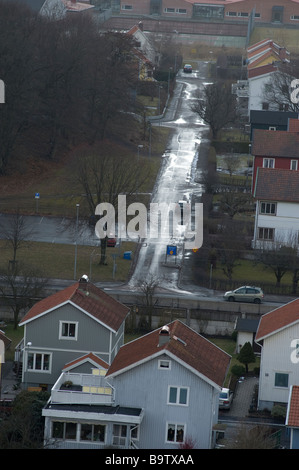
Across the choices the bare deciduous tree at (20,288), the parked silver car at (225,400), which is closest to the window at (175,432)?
the parked silver car at (225,400)

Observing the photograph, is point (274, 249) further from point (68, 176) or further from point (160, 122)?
point (160, 122)

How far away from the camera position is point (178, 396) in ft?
93.6

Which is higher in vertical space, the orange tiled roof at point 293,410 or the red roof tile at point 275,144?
the red roof tile at point 275,144

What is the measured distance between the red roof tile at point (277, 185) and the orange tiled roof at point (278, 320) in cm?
1489

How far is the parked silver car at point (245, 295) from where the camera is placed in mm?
43906

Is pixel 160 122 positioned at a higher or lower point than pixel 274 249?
higher

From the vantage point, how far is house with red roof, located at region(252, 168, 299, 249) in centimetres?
4944

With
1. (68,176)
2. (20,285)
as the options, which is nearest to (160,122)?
(68,176)

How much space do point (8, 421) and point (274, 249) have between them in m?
22.0

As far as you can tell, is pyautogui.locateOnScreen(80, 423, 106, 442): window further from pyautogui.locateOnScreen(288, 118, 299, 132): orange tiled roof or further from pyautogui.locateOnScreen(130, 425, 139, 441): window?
pyautogui.locateOnScreen(288, 118, 299, 132): orange tiled roof

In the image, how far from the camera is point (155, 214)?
177 feet

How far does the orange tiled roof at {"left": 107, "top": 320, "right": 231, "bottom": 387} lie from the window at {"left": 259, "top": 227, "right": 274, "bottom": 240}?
19160mm

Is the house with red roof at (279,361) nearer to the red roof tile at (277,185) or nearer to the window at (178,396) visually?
the window at (178,396)

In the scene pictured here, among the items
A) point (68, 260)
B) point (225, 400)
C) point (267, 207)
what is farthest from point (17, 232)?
point (225, 400)
